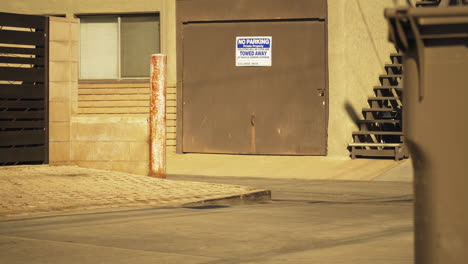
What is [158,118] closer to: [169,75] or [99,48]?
[169,75]

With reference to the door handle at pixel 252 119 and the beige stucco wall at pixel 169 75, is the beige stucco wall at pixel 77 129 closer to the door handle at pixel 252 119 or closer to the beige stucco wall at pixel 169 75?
the beige stucco wall at pixel 169 75

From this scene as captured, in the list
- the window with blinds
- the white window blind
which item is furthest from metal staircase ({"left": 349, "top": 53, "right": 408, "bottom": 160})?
the white window blind

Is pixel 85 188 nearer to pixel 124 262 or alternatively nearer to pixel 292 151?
pixel 124 262

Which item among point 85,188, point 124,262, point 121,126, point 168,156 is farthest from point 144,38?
point 124,262

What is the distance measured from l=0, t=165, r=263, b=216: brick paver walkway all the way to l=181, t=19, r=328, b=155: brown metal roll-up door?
6292mm

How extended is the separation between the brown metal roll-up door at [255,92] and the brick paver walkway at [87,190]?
6.29 meters

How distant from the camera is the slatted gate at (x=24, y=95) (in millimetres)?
15984

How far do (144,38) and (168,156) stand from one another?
3.03 meters

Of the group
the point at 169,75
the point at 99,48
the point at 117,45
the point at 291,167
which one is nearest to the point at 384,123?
the point at 291,167

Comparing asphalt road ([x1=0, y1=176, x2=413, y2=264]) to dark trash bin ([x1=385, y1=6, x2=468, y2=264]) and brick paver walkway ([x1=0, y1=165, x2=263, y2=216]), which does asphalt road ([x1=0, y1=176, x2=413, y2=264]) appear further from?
dark trash bin ([x1=385, y1=6, x2=468, y2=264])

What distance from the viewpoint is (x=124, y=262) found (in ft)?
25.6

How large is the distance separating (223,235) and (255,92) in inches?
483

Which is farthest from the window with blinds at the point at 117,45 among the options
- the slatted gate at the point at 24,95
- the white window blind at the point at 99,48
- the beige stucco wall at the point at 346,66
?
the slatted gate at the point at 24,95

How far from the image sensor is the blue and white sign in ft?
70.2
